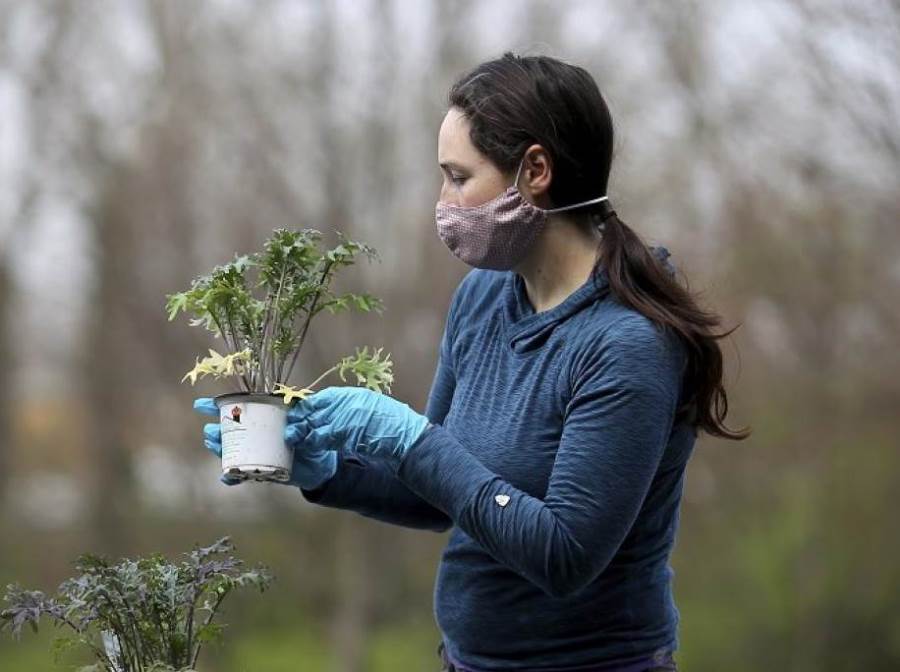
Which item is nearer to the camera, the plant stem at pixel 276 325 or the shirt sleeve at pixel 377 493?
the plant stem at pixel 276 325

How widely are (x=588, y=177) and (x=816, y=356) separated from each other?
11.5 meters

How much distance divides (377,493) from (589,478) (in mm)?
630

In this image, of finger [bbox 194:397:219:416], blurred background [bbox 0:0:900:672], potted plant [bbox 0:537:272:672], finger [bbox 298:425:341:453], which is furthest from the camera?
blurred background [bbox 0:0:900:672]

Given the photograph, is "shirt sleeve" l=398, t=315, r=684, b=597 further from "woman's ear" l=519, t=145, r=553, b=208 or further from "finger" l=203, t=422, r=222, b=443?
"finger" l=203, t=422, r=222, b=443

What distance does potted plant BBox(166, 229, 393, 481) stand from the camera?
2611 mm

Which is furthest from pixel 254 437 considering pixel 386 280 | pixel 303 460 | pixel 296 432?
pixel 386 280

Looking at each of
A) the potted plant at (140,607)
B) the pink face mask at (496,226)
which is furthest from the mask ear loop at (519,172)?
the potted plant at (140,607)

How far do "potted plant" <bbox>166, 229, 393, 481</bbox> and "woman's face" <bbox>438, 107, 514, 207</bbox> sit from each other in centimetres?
23

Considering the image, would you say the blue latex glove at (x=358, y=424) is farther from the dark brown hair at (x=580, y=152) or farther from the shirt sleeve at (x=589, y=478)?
the dark brown hair at (x=580, y=152)

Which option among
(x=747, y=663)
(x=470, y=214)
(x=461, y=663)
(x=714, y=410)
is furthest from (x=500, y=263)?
(x=747, y=663)

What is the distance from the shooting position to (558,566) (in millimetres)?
2385

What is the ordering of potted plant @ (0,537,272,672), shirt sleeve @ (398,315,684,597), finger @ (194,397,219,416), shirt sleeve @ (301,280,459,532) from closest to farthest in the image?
shirt sleeve @ (398,315,684,597)
potted plant @ (0,537,272,672)
finger @ (194,397,219,416)
shirt sleeve @ (301,280,459,532)

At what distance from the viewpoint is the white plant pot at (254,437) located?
258 cm

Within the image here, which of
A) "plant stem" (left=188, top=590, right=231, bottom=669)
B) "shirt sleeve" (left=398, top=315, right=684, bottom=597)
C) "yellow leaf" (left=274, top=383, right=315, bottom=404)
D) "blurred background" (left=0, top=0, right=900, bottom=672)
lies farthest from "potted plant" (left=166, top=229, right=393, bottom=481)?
"blurred background" (left=0, top=0, right=900, bottom=672)
